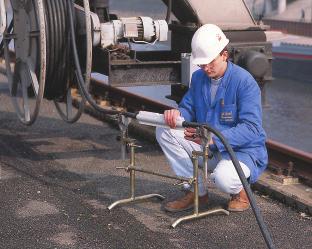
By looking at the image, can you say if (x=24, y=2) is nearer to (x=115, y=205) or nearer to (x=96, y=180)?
(x=96, y=180)

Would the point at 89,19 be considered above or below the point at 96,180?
above

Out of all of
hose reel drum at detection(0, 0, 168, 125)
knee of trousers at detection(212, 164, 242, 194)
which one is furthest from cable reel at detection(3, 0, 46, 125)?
knee of trousers at detection(212, 164, 242, 194)

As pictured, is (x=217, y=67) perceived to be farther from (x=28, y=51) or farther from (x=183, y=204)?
(x=28, y=51)

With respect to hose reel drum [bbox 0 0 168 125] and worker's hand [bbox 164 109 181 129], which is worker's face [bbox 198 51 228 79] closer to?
worker's hand [bbox 164 109 181 129]

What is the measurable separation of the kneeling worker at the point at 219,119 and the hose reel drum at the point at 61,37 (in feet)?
3.15

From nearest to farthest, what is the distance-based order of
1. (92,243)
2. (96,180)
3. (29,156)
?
(92,243) → (96,180) → (29,156)

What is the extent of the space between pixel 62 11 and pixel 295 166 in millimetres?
2478

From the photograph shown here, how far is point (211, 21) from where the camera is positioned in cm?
573

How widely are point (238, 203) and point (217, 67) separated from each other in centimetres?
108

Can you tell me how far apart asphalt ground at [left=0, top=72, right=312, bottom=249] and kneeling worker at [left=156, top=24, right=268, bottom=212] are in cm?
28

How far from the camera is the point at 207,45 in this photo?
14.6 ft

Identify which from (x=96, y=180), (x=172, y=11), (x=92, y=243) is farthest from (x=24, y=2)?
(x=92, y=243)

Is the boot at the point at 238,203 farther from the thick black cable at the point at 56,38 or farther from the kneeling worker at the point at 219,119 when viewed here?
the thick black cable at the point at 56,38

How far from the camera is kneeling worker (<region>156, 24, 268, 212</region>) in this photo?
4496 millimetres
